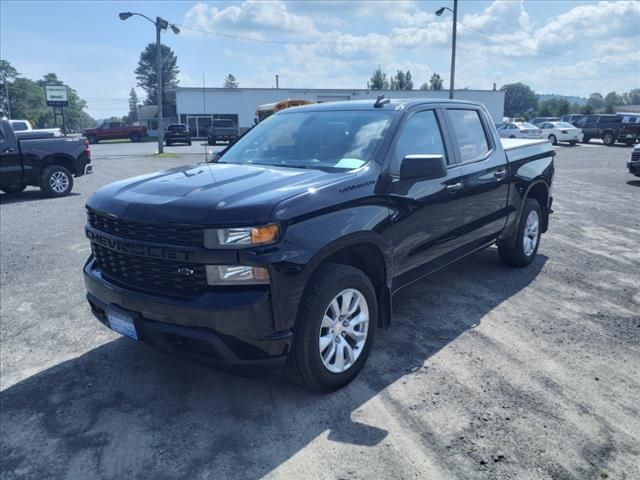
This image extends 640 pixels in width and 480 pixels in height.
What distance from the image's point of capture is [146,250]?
311 centimetres

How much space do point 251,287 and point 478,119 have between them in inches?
133

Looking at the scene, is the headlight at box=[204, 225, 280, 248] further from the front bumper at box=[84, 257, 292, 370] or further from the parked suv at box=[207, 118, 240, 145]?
the parked suv at box=[207, 118, 240, 145]

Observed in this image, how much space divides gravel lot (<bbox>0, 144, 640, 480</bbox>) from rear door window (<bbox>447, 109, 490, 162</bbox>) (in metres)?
1.41

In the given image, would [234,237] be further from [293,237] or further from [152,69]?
[152,69]

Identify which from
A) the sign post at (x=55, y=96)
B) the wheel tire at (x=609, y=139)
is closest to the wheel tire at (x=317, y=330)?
the wheel tire at (x=609, y=139)

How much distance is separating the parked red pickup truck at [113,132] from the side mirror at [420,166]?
49.1 m

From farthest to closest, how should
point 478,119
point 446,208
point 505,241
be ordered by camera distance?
point 505,241 < point 478,119 < point 446,208

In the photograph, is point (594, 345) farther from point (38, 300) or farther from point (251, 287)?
point (38, 300)

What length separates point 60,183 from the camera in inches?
497

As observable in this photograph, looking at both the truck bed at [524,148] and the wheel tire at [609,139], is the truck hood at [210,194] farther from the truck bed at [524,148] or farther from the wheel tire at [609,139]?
the wheel tire at [609,139]

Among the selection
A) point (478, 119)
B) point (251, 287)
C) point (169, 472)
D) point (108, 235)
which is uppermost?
point (478, 119)

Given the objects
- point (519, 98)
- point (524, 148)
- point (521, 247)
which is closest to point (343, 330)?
Answer: point (521, 247)

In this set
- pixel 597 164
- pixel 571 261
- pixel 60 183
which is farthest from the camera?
pixel 597 164

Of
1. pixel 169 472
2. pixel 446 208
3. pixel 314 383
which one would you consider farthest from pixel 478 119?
pixel 169 472
